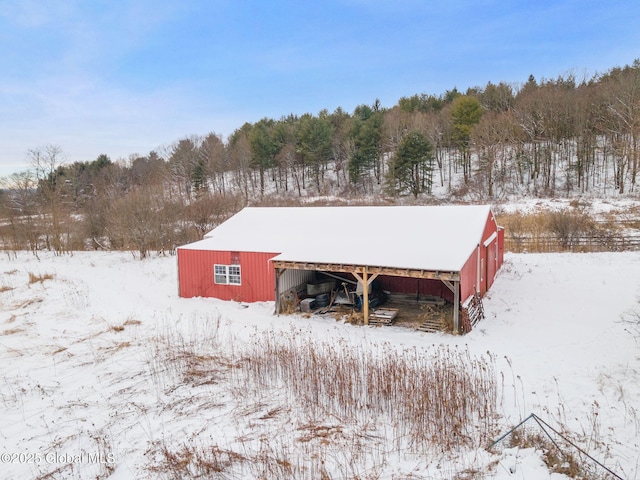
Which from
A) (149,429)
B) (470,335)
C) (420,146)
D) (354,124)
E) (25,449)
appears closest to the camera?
(25,449)

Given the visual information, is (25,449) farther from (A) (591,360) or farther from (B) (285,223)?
(B) (285,223)

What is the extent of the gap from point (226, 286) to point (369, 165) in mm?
33180

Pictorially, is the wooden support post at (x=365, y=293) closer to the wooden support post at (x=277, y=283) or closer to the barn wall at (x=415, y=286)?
the wooden support post at (x=277, y=283)

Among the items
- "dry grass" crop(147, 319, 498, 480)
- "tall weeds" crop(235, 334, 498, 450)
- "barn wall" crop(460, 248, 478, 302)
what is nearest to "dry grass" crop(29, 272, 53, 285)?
"dry grass" crop(147, 319, 498, 480)

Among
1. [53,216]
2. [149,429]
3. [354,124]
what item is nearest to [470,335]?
[149,429]

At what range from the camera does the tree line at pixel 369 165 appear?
28891mm

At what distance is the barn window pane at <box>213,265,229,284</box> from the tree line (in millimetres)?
11849

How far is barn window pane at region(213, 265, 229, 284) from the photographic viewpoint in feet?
49.4

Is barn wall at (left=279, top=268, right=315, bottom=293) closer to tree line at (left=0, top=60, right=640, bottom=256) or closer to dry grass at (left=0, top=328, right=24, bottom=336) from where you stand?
dry grass at (left=0, top=328, right=24, bottom=336)

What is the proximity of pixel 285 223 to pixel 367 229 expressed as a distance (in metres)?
3.70

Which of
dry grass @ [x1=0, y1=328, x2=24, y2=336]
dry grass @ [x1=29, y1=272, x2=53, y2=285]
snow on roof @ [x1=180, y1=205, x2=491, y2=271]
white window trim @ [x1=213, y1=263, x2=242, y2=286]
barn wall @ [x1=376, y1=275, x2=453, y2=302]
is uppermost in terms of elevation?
snow on roof @ [x1=180, y1=205, x2=491, y2=271]

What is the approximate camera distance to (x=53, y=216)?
2811cm

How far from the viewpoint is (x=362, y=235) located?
49.4 feet

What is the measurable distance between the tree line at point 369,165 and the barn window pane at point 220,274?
38.9 ft
